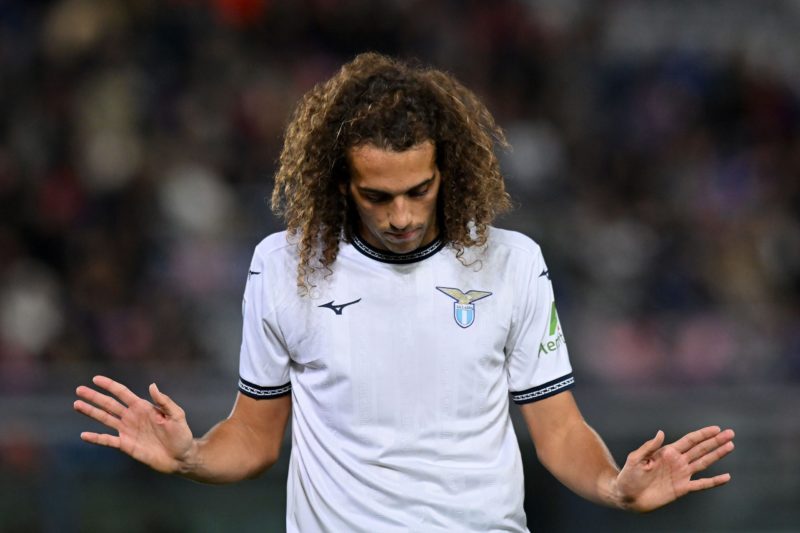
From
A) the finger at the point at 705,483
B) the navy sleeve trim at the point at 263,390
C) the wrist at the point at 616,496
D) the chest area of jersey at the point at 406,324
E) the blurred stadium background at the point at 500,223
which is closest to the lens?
the finger at the point at 705,483

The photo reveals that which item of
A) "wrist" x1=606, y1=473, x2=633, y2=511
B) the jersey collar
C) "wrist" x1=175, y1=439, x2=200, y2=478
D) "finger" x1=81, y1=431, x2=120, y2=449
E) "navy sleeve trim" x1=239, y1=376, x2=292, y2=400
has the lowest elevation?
"wrist" x1=606, y1=473, x2=633, y2=511

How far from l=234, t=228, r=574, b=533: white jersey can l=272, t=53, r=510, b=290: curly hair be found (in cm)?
8

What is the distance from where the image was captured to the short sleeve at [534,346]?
3.75 meters

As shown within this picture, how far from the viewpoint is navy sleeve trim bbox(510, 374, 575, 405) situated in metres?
3.79

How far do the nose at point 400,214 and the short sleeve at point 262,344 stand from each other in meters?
0.47


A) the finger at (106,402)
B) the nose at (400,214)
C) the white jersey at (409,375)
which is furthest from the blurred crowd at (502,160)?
the nose at (400,214)

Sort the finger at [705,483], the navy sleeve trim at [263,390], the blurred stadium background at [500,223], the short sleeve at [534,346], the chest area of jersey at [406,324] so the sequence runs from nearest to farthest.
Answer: the finger at [705,483], the chest area of jersey at [406,324], the short sleeve at [534,346], the navy sleeve trim at [263,390], the blurred stadium background at [500,223]

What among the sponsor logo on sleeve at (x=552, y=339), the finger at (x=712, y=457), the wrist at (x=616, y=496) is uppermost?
the sponsor logo on sleeve at (x=552, y=339)

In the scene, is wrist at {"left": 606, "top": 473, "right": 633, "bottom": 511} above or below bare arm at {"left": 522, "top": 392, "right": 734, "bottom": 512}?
below

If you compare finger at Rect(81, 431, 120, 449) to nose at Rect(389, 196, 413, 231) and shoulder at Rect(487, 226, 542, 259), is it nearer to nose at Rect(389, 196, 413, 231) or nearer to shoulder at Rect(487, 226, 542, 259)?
nose at Rect(389, 196, 413, 231)

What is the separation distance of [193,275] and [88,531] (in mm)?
2397

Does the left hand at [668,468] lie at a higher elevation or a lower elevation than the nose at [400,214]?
lower

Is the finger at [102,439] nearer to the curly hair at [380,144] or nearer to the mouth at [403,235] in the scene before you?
the curly hair at [380,144]

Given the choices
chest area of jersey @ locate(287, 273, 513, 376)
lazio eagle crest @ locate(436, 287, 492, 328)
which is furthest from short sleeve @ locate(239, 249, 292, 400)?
lazio eagle crest @ locate(436, 287, 492, 328)
